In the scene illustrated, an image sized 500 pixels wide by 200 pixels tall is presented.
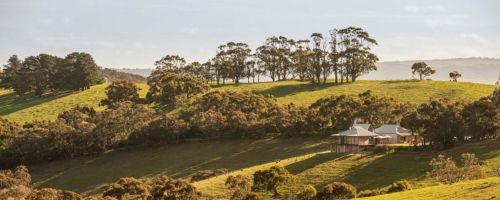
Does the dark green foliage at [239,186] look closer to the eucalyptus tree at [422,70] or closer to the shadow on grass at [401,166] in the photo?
the shadow on grass at [401,166]

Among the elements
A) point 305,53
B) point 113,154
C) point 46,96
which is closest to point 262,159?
point 113,154

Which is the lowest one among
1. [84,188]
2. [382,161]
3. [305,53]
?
[84,188]

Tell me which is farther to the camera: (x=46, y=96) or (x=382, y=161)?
(x=46, y=96)

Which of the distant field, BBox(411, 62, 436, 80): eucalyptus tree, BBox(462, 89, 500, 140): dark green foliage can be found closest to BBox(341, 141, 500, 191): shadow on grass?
BBox(462, 89, 500, 140): dark green foliage

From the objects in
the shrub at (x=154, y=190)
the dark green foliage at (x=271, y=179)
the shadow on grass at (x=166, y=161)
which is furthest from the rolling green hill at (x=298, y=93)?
the shrub at (x=154, y=190)

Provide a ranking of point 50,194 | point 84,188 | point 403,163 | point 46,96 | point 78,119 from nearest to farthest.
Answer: point 50,194 → point 403,163 → point 84,188 → point 78,119 → point 46,96

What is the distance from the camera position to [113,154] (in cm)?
8950

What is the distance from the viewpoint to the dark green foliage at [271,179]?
55438mm

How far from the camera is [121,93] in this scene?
123500mm

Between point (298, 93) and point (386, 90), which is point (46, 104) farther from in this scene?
point (386, 90)

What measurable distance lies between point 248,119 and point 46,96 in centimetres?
7357

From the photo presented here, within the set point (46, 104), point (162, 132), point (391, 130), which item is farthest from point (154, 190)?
point (46, 104)

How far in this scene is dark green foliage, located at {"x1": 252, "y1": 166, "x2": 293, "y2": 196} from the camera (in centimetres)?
5544

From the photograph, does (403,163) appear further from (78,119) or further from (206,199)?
(78,119)
